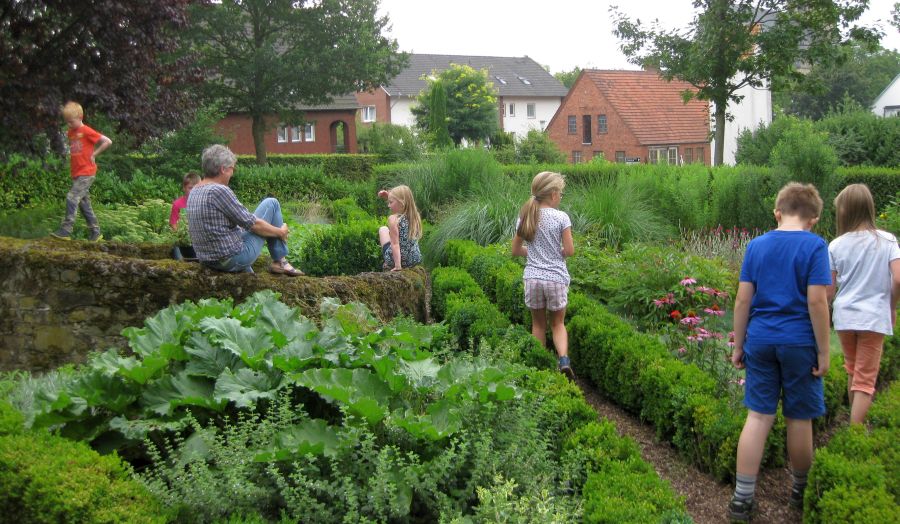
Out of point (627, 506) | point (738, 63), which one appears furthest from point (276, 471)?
point (738, 63)

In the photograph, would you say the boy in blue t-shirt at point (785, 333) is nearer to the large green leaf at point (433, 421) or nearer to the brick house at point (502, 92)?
the large green leaf at point (433, 421)

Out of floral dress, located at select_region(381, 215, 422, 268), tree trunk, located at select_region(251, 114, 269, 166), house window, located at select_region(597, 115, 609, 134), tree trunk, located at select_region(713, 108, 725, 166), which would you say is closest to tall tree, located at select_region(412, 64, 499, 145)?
house window, located at select_region(597, 115, 609, 134)

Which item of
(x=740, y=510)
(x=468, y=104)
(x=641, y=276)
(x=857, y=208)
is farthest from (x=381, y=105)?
(x=740, y=510)

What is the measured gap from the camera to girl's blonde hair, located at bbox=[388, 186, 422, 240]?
→ 26.7 feet

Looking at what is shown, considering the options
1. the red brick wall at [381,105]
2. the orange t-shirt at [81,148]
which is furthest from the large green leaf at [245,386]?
the red brick wall at [381,105]

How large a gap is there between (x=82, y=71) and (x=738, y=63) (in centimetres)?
1332

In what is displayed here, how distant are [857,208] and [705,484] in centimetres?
193

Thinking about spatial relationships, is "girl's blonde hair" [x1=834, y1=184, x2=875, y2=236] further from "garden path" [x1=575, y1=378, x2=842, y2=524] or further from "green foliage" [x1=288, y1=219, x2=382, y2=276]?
"green foliage" [x1=288, y1=219, x2=382, y2=276]

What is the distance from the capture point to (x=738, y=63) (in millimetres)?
18094

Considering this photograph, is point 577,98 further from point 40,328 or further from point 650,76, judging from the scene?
point 40,328

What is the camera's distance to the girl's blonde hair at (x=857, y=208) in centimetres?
499

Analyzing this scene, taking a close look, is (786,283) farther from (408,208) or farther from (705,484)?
(408,208)

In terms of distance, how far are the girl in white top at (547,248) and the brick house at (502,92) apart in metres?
60.5

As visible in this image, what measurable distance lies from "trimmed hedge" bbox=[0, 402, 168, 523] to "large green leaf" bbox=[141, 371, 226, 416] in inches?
17.5
